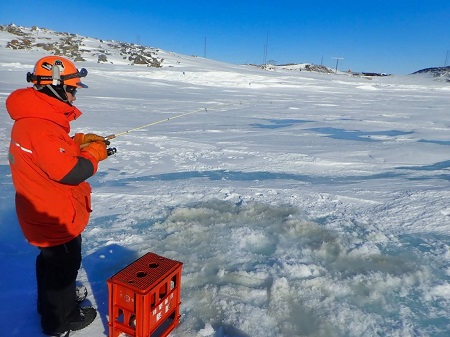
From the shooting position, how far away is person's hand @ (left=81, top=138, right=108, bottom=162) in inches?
85.7

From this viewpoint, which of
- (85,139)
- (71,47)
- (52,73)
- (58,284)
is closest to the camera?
(52,73)

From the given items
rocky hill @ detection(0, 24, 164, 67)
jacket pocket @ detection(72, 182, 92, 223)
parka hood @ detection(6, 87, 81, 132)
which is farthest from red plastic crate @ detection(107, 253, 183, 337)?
rocky hill @ detection(0, 24, 164, 67)

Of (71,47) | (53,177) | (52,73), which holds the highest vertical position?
(71,47)

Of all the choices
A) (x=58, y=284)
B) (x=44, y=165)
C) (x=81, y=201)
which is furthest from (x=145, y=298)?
(x=44, y=165)

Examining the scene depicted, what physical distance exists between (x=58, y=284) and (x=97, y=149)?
0.85 meters

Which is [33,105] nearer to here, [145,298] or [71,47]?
[145,298]

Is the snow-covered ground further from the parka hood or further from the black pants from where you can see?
the parka hood

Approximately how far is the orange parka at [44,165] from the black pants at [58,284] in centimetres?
10

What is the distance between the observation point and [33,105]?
1.86 meters

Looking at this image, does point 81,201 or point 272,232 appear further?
point 272,232

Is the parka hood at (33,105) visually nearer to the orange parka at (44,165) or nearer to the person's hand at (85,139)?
the orange parka at (44,165)

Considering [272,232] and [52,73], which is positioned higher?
[52,73]

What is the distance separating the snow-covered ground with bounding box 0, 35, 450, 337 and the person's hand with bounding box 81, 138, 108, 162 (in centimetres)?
114

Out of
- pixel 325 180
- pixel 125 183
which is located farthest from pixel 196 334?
pixel 325 180
